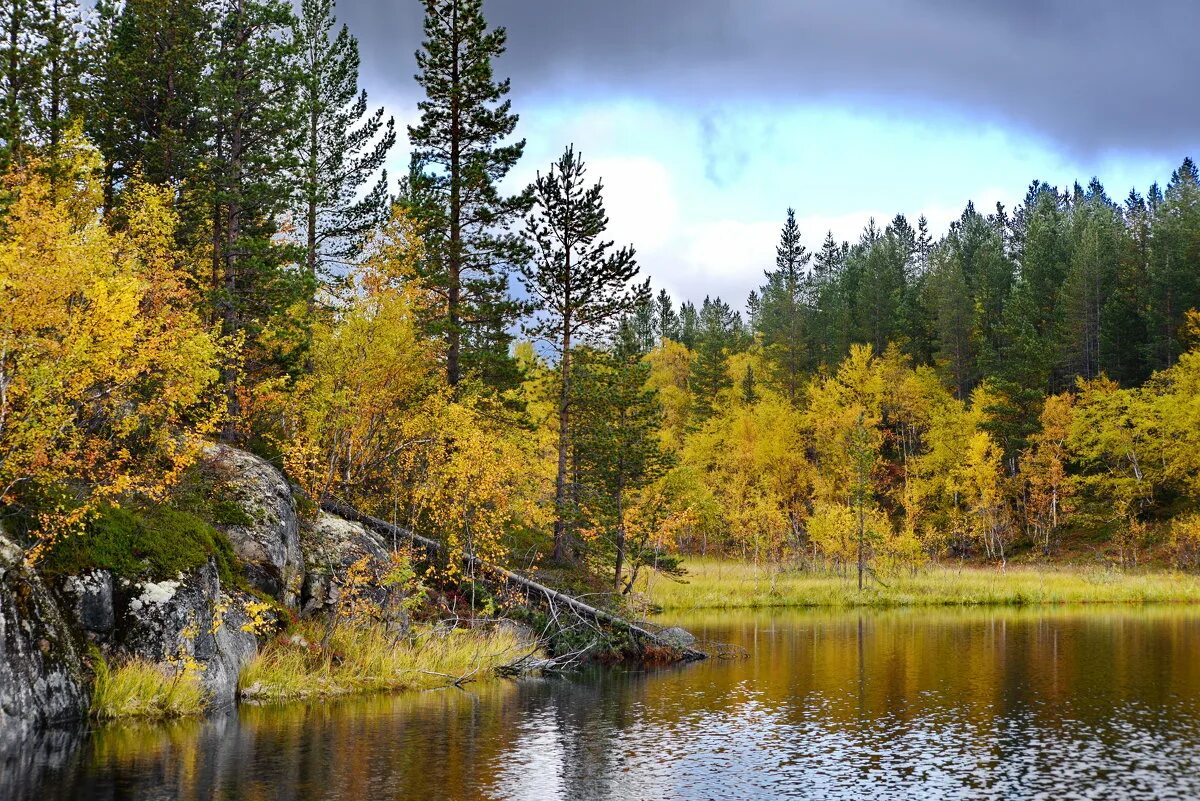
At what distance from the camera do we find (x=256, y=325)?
36.2 m

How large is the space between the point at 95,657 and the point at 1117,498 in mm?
77737

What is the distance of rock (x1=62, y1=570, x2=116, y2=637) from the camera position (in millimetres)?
22656

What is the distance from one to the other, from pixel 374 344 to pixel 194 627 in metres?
14.9

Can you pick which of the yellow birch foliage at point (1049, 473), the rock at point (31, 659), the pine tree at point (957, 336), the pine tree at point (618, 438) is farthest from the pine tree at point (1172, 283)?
the rock at point (31, 659)

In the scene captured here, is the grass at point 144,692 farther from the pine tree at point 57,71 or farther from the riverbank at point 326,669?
the pine tree at point 57,71

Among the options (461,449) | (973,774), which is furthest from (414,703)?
(973,774)

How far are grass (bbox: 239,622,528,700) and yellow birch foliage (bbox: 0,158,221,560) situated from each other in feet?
19.7

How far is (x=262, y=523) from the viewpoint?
98.2 ft

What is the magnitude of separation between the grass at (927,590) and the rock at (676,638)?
15.9 metres

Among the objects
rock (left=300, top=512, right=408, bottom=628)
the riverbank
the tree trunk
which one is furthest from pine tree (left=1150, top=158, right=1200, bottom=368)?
rock (left=300, top=512, right=408, bottom=628)

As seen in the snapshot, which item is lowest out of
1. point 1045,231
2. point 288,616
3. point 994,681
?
point 994,681

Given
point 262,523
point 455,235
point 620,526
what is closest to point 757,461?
point 620,526

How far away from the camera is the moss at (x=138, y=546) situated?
2323cm

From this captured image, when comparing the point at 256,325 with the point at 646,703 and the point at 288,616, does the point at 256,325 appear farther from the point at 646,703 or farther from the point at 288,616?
the point at 646,703
